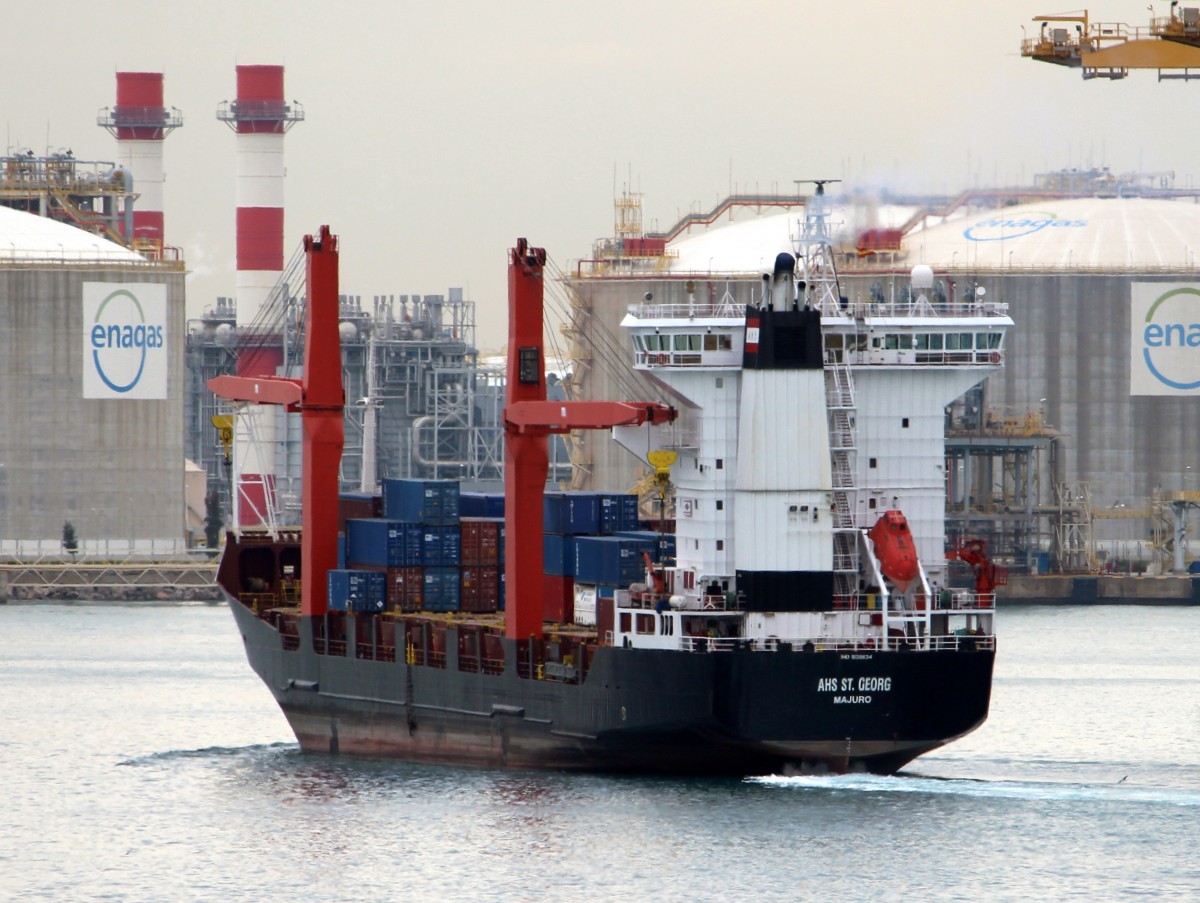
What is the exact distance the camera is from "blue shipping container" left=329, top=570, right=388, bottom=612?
1849 inches

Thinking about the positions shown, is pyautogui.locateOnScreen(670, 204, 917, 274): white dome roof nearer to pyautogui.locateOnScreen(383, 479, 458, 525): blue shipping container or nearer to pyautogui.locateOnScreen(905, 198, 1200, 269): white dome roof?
pyautogui.locateOnScreen(905, 198, 1200, 269): white dome roof

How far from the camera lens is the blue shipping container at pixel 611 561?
42531 millimetres

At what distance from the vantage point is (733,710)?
129 feet

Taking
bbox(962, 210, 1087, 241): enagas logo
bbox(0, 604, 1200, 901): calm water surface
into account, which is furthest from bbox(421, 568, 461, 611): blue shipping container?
bbox(962, 210, 1087, 241): enagas logo

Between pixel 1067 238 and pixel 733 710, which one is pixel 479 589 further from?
pixel 1067 238

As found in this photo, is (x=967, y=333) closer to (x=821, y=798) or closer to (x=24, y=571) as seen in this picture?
(x=821, y=798)

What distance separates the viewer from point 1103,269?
10331 cm

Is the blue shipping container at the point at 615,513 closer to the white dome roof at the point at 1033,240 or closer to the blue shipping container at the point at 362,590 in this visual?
the blue shipping container at the point at 362,590

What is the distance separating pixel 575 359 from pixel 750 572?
64798 millimetres

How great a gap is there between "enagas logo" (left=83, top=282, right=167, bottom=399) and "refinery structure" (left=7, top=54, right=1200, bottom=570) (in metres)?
0.09

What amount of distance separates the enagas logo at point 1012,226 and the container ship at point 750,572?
207 ft

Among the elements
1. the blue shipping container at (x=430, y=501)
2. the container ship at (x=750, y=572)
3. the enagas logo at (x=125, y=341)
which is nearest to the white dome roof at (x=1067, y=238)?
the enagas logo at (x=125, y=341)

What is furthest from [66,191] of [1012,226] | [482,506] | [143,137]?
[482,506]

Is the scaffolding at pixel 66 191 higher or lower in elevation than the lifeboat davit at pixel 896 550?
higher
